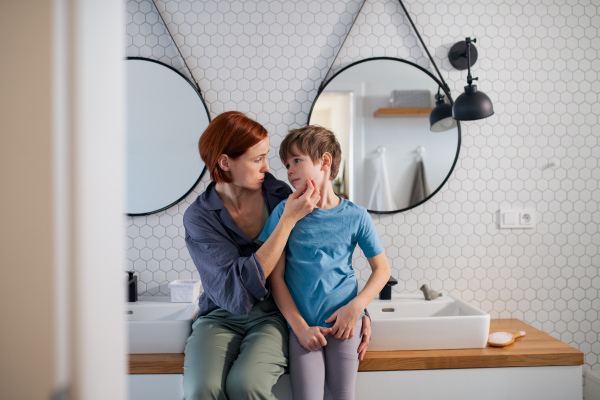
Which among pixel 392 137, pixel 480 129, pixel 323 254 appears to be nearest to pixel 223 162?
pixel 323 254

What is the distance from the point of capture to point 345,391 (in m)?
1.32

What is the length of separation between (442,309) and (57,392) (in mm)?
1723

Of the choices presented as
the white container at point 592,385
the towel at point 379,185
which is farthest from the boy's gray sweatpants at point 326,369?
the white container at point 592,385

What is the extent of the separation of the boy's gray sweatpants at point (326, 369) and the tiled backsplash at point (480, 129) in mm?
659

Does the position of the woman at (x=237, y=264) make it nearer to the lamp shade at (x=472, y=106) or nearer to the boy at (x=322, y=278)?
the boy at (x=322, y=278)

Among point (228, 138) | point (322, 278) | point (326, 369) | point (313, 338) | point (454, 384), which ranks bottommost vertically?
point (454, 384)

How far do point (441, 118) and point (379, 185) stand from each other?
40 cm

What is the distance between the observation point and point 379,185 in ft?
6.39

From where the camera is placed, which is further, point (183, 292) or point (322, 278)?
point (183, 292)

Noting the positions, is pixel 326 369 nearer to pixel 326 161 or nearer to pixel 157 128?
pixel 326 161

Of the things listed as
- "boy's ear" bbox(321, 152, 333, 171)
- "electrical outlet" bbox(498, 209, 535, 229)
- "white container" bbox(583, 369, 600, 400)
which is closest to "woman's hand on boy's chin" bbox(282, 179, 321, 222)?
"boy's ear" bbox(321, 152, 333, 171)

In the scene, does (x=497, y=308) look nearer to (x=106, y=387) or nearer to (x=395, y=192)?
(x=395, y=192)

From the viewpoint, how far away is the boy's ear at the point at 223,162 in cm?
146

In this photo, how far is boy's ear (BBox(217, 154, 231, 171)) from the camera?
57.3 inches
